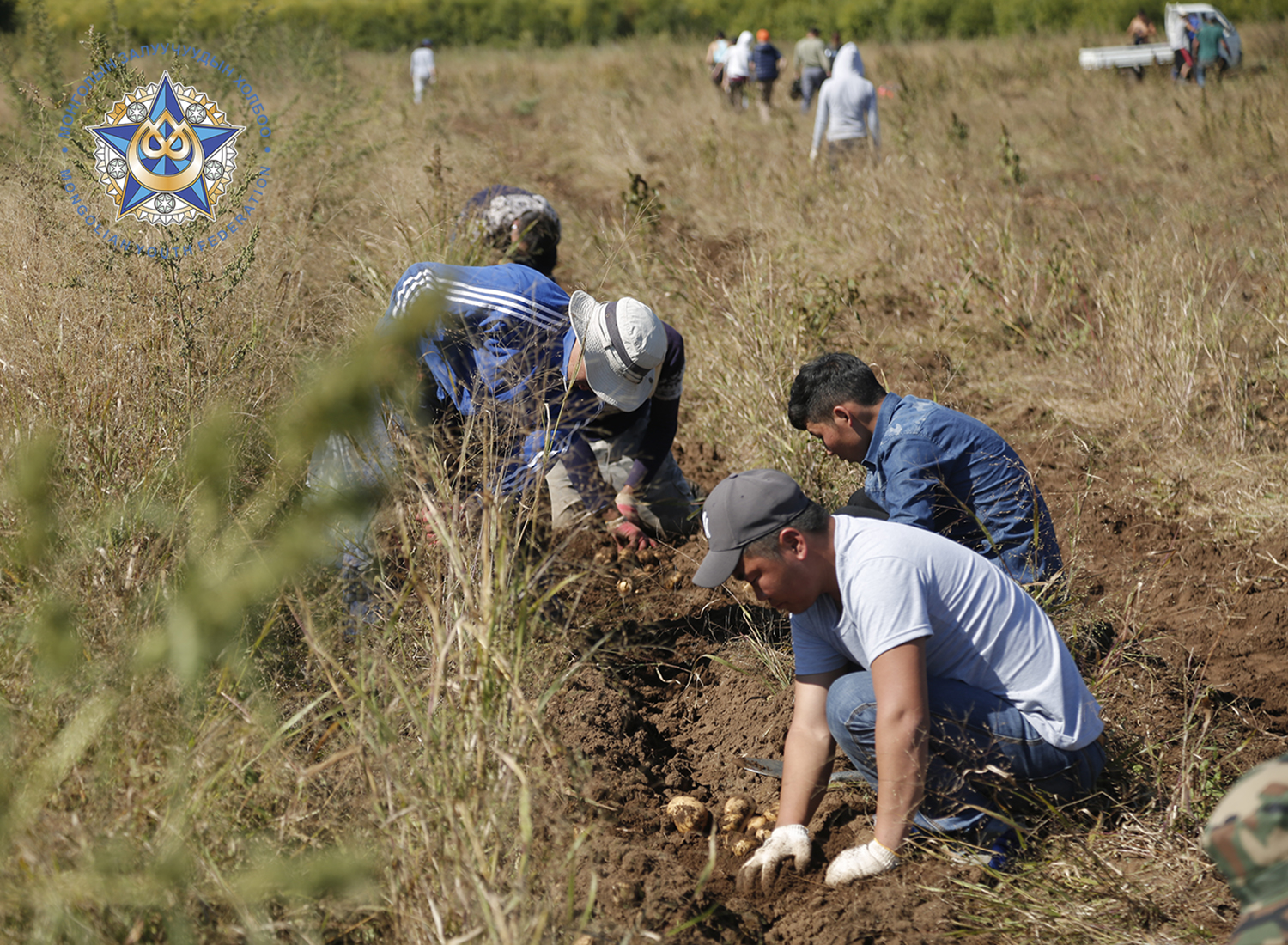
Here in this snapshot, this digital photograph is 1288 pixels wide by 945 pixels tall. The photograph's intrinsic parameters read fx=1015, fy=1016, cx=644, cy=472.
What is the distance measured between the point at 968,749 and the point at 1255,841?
0.89 metres

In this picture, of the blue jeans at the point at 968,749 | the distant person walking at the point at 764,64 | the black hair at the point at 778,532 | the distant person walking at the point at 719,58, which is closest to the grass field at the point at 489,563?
the blue jeans at the point at 968,749

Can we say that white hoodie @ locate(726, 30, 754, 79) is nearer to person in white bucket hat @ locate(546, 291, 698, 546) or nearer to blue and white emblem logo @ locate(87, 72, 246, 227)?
blue and white emblem logo @ locate(87, 72, 246, 227)

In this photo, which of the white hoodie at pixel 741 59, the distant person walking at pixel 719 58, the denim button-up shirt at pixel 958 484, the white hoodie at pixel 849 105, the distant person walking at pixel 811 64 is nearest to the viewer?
the denim button-up shirt at pixel 958 484

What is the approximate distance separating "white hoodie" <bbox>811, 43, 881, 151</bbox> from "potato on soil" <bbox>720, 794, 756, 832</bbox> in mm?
7437

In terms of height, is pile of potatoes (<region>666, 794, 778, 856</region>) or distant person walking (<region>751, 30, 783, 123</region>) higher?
distant person walking (<region>751, 30, 783, 123</region>)

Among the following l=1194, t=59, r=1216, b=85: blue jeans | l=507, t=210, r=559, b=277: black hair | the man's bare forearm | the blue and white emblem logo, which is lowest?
the man's bare forearm

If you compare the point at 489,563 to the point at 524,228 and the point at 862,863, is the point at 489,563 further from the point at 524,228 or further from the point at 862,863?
the point at 524,228

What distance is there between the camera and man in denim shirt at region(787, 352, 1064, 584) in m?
3.16

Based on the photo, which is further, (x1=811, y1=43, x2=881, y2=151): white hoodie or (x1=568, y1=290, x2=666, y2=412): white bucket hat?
(x1=811, y1=43, x2=881, y2=151): white hoodie

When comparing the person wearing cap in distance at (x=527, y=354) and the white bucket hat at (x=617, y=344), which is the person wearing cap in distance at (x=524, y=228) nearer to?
the person wearing cap in distance at (x=527, y=354)

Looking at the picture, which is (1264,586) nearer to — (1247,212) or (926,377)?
(926,377)

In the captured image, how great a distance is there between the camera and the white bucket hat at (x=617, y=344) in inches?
132

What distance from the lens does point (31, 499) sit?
133cm

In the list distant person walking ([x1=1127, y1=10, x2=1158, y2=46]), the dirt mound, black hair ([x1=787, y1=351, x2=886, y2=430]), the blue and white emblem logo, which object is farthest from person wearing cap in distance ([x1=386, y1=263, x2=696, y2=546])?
distant person walking ([x1=1127, y1=10, x2=1158, y2=46])
